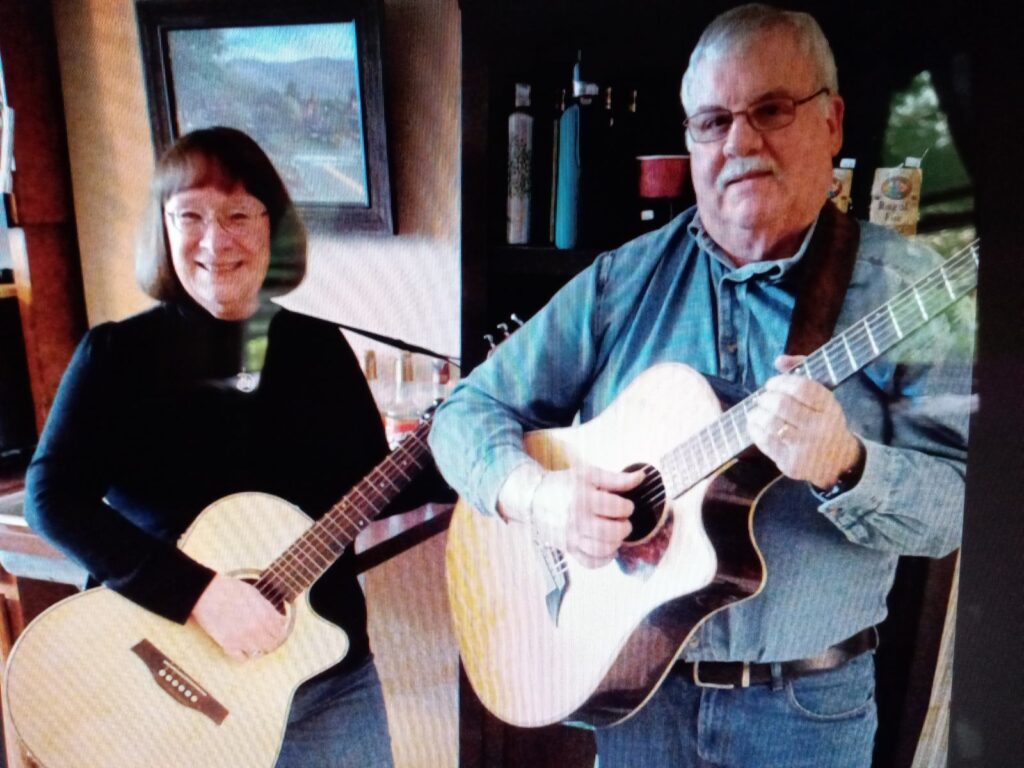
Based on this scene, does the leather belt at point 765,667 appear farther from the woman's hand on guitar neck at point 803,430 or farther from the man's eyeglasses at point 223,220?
the man's eyeglasses at point 223,220

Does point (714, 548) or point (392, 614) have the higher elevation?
point (714, 548)

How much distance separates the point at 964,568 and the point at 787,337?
18 cm

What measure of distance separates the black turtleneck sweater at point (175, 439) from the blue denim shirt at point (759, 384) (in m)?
0.14

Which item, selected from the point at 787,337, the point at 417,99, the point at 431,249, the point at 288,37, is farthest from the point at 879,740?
the point at 288,37

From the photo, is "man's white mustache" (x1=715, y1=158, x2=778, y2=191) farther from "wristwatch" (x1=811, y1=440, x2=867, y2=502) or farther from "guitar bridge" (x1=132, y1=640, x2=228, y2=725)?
"guitar bridge" (x1=132, y1=640, x2=228, y2=725)

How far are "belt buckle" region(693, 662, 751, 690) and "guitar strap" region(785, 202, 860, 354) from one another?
0.29 metres

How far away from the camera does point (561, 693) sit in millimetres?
641

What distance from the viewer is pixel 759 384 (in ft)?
1.60

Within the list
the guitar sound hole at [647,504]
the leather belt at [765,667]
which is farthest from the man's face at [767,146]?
the leather belt at [765,667]

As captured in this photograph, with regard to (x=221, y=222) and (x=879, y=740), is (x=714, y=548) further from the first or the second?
(x=221, y=222)

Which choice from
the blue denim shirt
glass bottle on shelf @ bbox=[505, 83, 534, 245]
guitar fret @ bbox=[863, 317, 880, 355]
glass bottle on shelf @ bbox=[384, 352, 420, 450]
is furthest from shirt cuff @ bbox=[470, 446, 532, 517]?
guitar fret @ bbox=[863, 317, 880, 355]

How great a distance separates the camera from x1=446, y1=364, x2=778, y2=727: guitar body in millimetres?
505

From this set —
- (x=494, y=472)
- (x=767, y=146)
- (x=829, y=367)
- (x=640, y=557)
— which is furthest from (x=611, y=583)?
(x=767, y=146)

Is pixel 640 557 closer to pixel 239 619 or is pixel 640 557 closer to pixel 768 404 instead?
pixel 768 404
